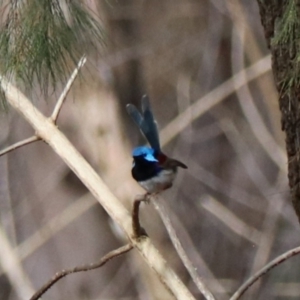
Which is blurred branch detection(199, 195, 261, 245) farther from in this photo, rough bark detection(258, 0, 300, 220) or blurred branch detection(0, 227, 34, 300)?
rough bark detection(258, 0, 300, 220)

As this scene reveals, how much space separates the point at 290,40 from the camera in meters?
0.68

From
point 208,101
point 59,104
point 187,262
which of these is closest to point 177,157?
point 208,101

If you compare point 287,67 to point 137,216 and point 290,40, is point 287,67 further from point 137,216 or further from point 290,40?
point 137,216

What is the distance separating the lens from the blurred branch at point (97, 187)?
34.6 inches

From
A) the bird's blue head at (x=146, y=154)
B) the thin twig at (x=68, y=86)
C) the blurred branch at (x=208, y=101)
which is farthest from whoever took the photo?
the blurred branch at (x=208, y=101)

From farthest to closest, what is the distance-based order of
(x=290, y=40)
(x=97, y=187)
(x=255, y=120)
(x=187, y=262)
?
(x=255, y=120) < (x=97, y=187) < (x=187, y=262) < (x=290, y=40)

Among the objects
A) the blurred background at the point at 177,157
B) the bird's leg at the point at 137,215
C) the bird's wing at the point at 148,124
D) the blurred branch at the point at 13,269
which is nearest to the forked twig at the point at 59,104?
the bird's wing at the point at 148,124

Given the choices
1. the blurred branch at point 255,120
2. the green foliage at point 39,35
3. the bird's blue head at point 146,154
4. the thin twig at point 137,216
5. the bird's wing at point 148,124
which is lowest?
the blurred branch at point 255,120

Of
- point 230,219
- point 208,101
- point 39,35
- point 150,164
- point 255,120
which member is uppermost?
point 39,35

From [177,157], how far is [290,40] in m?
1.04

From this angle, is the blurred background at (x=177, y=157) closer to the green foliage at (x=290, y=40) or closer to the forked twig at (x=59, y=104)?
the forked twig at (x=59, y=104)

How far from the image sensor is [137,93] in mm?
1682

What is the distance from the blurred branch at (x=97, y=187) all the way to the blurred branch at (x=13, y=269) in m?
0.73

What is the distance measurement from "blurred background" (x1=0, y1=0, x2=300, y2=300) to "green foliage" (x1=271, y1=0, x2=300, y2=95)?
2.86 ft
